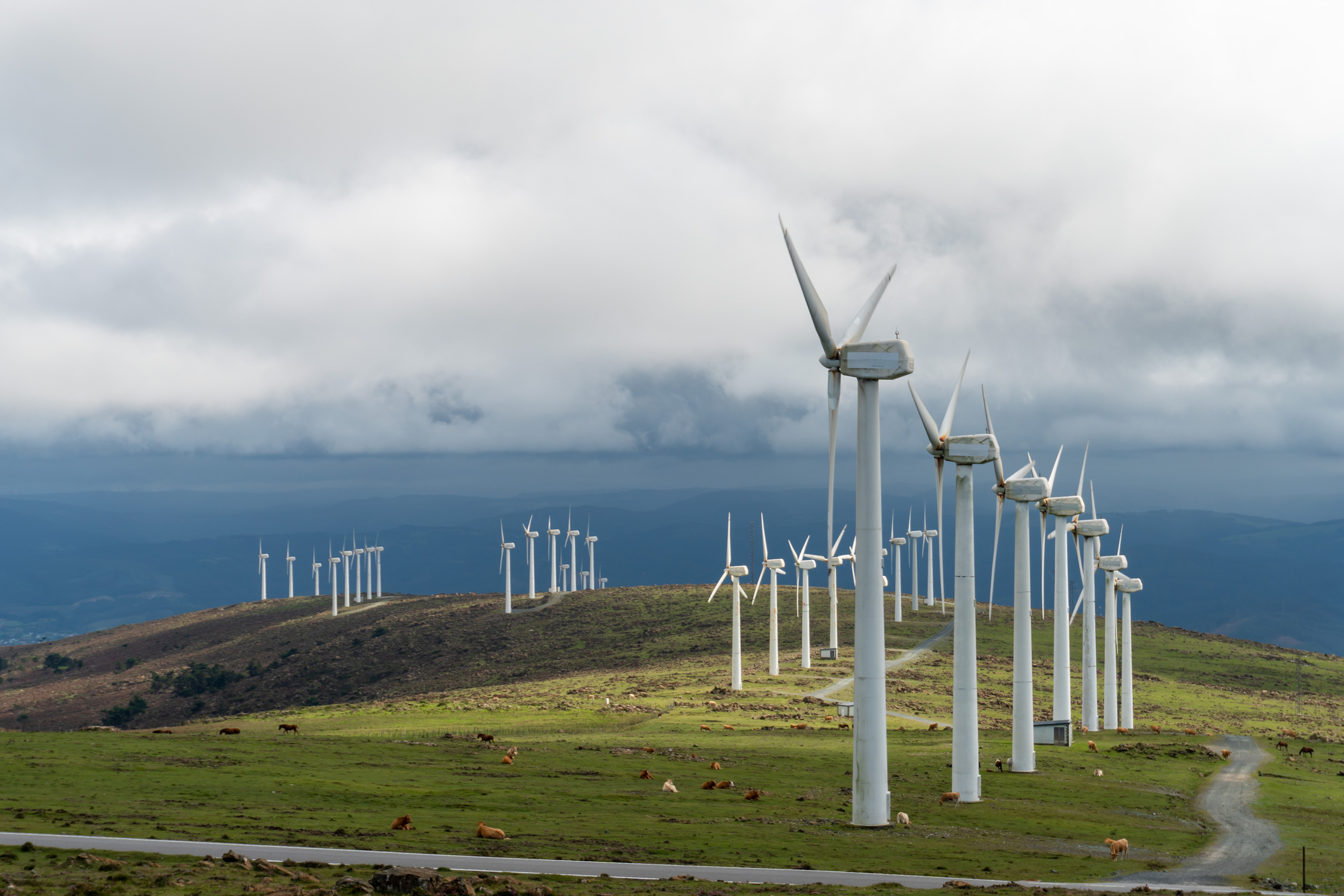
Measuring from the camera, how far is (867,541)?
Answer: 46000 mm

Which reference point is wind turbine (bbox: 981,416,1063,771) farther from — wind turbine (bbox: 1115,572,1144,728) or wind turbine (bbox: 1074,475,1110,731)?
wind turbine (bbox: 1115,572,1144,728)

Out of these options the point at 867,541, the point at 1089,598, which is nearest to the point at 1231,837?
Result: the point at 867,541

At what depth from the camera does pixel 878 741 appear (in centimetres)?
4575

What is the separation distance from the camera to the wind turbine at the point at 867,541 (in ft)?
149

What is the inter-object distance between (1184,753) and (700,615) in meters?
119

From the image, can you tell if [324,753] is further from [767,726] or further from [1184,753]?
[1184,753]

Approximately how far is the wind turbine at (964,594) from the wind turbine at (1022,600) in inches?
277

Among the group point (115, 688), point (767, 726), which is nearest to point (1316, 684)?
point (767, 726)

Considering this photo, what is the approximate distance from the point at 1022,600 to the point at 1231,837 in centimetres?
1794

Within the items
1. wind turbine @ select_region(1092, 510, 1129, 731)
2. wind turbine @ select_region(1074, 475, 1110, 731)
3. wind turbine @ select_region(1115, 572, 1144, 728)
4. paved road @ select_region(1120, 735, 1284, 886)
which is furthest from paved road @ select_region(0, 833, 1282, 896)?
wind turbine @ select_region(1115, 572, 1144, 728)

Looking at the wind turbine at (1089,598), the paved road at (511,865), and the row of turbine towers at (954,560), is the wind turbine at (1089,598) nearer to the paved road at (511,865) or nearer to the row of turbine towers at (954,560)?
the row of turbine towers at (954,560)

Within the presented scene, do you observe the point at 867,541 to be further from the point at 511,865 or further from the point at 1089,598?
the point at 1089,598

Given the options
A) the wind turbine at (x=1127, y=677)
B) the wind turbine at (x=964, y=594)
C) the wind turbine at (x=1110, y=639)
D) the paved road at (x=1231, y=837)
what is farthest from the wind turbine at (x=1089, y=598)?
the wind turbine at (x=964, y=594)

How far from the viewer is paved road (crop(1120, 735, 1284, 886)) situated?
41125mm
